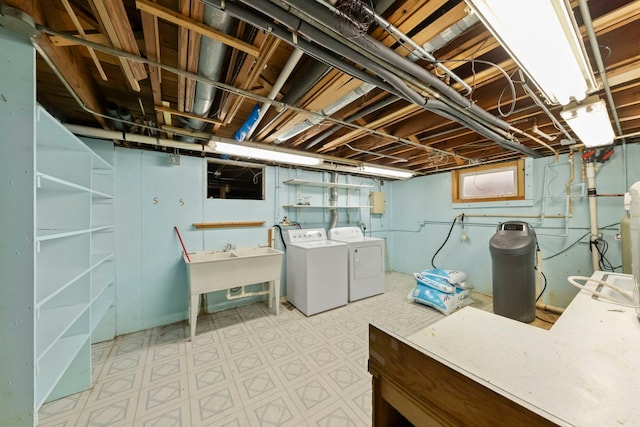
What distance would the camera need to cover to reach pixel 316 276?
3150 millimetres

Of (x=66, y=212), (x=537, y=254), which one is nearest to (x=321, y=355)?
(x=66, y=212)

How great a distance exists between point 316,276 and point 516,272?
2.40 m

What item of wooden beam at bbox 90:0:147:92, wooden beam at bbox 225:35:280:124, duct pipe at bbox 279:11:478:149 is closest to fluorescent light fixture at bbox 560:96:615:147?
duct pipe at bbox 279:11:478:149

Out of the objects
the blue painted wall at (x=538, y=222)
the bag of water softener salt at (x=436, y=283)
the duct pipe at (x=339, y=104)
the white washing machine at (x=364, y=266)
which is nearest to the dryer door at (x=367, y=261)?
the white washing machine at (x=364, y=266)

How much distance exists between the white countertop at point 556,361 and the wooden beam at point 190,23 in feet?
5.08

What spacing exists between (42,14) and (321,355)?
9.80ft

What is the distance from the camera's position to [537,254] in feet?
10.2

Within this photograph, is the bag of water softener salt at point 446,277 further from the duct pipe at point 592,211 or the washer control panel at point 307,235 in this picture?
the washer control panel at point 307,235

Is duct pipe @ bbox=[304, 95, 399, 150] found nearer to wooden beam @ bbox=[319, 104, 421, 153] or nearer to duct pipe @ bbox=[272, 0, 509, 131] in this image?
wooden beam @ bbox=[319, 104, 421, 153]

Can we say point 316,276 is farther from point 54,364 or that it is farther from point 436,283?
point 54,364

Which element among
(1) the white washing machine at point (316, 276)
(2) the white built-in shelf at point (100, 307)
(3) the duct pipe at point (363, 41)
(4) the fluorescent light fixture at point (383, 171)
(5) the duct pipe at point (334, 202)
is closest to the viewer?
(3) the duct pipe at point (363, 41)

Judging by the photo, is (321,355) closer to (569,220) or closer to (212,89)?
(212,89)

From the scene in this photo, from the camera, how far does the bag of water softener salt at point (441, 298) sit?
3.10 meters

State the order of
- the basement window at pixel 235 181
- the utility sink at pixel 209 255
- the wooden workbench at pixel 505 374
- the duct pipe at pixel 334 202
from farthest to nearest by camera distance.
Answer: the duct pipe at pixel 334 202
the basement window at pixel 235 181
the utility sink at pixel 209 255
the wooden workbench at pixel 505 374
